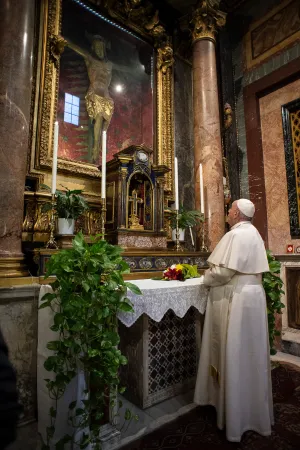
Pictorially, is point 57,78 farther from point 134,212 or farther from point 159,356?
point 159,356

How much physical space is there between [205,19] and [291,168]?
10.2 feet

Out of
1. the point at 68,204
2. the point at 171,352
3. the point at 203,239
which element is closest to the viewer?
the point at 68,204

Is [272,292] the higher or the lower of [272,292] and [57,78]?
the lower

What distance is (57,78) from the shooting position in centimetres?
375

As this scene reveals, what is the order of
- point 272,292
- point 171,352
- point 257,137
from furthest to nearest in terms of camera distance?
point 257,137
point 272,292
point 171,352

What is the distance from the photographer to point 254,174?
5648 millimetres

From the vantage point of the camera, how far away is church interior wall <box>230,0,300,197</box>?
552 centimetres

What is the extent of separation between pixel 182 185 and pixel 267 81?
2803mm

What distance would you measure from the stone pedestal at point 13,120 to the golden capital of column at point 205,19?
306 centimetres

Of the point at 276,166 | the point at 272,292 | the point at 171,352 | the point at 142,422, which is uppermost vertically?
the point at 276,166

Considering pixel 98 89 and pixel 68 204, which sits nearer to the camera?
pixel 68 204

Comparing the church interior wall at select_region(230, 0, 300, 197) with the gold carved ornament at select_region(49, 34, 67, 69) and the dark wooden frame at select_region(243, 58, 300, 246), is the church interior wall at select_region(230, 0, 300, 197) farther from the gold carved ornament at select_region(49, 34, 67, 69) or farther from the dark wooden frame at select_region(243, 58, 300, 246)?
the gold carved ornament at select_region(49, 34, 67, 69)

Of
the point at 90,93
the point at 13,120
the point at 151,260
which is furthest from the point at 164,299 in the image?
the point at 90,93

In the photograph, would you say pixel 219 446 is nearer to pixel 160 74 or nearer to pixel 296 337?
pixel 296 337
